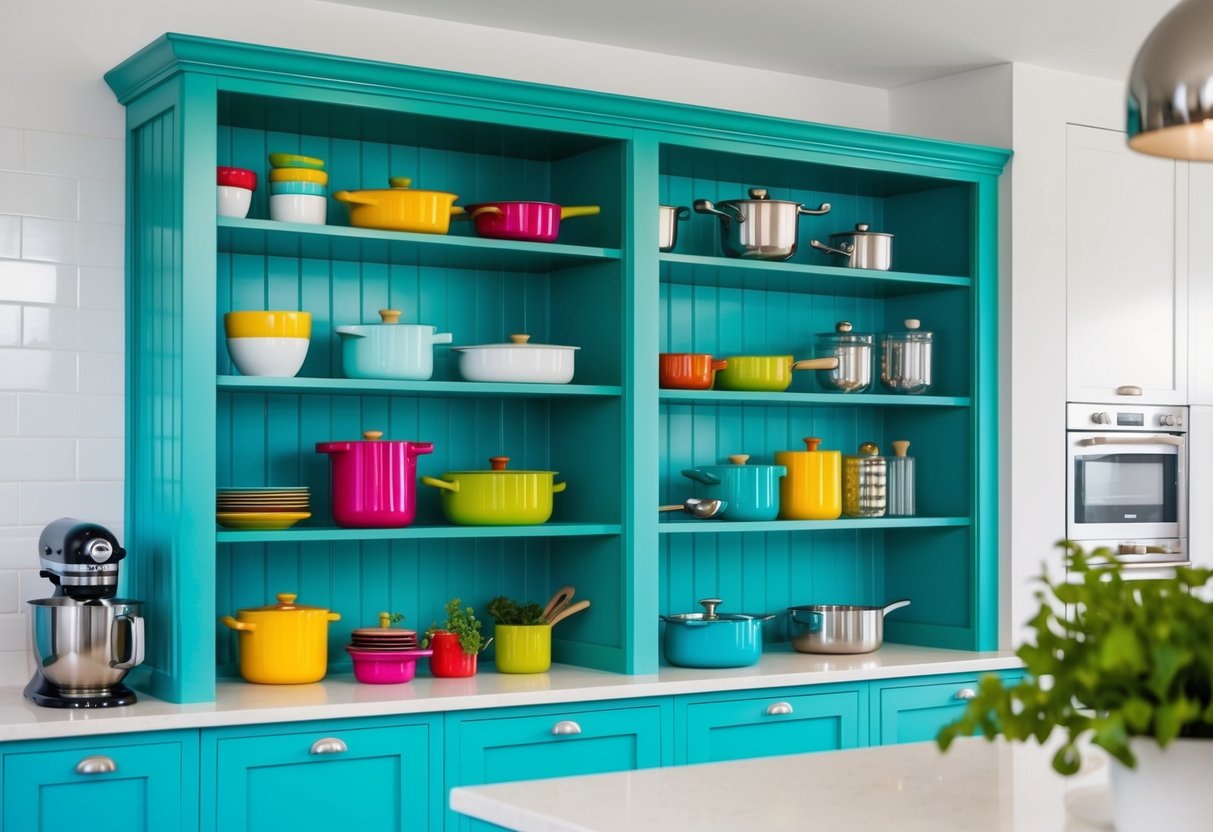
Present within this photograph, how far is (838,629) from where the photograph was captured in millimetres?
4246

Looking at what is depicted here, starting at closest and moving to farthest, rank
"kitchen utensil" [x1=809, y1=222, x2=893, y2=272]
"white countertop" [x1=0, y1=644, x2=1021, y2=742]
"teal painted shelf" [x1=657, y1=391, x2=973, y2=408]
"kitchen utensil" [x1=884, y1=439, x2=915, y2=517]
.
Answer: "white countertop" [x1=0, y1=644, x2=1021, y2=742] < "teal painted shelf" [x1=657, y1=391, x2=973, y2=408] < "kitchen utensil" [x1=809, y1=222, x2=893, y2=272] < "kitchen utensil" [x1=884, y1=439, x2=915, y2=517]

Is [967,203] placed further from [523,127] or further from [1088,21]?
[523,127]

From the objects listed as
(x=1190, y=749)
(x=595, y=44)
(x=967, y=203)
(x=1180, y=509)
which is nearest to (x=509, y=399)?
(x=595, y=44)

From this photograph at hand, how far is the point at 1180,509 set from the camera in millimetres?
4699

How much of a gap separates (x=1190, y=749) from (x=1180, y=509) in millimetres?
3444

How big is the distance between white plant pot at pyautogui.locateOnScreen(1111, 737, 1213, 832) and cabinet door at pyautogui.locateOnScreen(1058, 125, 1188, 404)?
3.13 metres

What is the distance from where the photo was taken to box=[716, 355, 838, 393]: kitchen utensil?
13.5 ft

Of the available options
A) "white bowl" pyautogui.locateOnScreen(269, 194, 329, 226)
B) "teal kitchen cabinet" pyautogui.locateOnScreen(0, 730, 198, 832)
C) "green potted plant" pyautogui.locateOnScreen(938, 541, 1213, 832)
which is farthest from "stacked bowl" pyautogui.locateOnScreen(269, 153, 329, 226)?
"green potted plant" pyautogui.locateOnScreen(938, 541, 1213, 832)

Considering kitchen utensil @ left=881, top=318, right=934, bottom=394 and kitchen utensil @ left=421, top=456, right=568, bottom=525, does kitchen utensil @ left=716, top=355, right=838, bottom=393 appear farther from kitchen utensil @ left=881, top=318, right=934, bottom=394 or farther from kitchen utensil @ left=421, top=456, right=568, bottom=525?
kitchen utensil @ left=421, top=456, right=568, bottom=525

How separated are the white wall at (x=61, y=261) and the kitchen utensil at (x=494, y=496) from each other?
803 millimetres

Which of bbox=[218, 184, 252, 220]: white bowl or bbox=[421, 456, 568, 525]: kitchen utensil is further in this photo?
bbox=[421, 456, 568, 525]: kitchen utensil

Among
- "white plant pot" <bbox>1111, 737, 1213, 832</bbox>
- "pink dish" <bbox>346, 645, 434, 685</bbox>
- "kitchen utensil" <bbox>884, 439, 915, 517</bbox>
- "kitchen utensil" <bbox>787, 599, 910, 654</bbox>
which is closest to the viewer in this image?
"white plant pot" <bbox>1111, 737, 1213, 832</bbox>

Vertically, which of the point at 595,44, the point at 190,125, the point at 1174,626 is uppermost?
the point at 595,44

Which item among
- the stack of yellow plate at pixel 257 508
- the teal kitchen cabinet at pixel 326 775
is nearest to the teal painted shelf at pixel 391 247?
the stack of yellow plate at pixel 257 508
